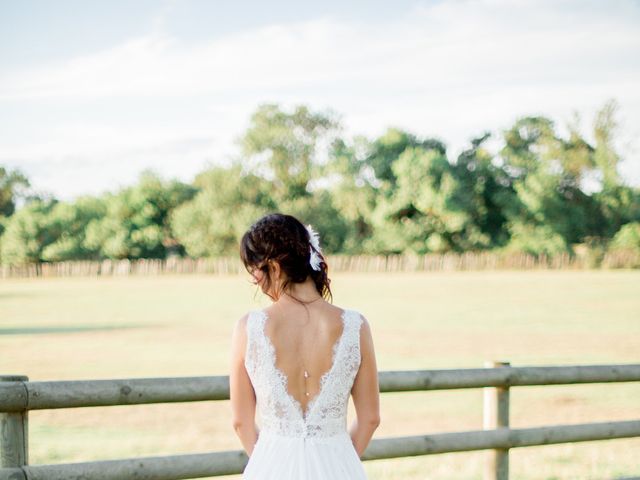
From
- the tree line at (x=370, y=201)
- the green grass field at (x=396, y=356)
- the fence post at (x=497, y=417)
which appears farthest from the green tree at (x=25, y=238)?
the fence post at (x=497, y=417)

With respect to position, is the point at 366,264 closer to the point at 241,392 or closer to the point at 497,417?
the point at 497,417

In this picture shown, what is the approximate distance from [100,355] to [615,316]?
16531 mm

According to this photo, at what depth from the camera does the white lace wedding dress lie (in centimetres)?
273

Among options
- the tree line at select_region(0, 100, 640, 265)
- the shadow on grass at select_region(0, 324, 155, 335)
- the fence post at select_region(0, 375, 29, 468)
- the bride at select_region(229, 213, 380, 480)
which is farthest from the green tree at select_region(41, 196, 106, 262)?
the bride at select_region(229, 213, 380, 480)

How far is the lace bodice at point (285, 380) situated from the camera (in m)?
2.72

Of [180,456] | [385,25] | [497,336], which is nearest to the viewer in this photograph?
[180,456]

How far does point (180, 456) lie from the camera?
416cm

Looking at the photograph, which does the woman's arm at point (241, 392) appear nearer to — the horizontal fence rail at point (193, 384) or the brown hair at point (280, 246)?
the brown hair at point (280, 246)

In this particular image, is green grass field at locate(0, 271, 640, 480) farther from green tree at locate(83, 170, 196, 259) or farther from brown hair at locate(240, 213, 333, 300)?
green tree at locate(83, 170, 196, 259)

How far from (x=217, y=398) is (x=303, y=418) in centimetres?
146

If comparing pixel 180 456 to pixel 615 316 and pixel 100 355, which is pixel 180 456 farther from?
pixel 615 316

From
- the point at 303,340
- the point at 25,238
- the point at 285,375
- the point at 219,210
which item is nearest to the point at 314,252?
the point at 303,340

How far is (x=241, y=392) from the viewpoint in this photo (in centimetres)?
282

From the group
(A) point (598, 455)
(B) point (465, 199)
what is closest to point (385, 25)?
(B) point (465, 199)
